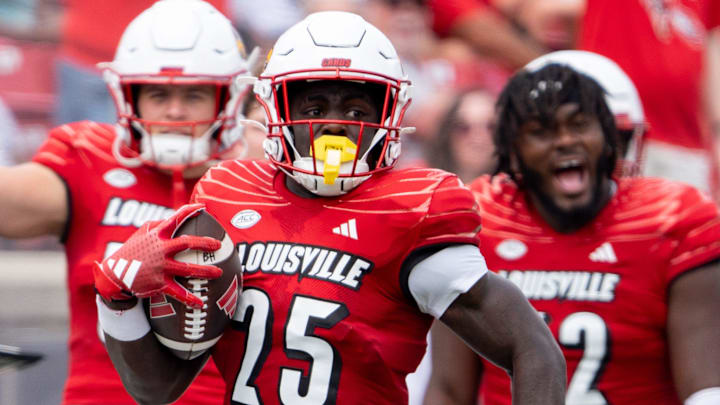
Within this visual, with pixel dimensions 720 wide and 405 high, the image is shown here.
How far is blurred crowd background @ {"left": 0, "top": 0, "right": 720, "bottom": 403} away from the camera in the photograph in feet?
14.9

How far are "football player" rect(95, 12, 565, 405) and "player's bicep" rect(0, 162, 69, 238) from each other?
879 millimetres

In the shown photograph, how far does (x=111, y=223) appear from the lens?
11.0 feet

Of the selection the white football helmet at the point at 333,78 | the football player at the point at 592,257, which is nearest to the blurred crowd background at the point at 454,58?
the football player at the point at 592,257

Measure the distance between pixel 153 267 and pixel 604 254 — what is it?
1516 mm

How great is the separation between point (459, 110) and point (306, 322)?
3407 mm

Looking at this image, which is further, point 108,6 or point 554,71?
point 108,6

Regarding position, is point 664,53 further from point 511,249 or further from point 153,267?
point 153,267

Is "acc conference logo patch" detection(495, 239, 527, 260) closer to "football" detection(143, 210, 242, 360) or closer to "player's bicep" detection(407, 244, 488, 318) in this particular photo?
"player's bicep" detection(407, 244, 488, 318)

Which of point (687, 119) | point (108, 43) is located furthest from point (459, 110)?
point (108, 43)

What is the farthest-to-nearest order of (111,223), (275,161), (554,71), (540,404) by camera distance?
(554,71)
(111,223)
(275,161)
(540,404)

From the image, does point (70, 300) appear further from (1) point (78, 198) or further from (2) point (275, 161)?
(2) point (275, 161)

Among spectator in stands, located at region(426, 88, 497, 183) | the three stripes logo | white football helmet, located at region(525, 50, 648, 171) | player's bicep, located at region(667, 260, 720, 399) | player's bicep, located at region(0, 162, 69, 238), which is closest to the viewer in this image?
the three stripes logo

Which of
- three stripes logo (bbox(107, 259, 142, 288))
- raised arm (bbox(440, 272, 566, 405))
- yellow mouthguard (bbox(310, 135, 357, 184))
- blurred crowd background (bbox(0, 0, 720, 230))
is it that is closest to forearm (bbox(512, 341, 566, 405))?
raised arm (bbox(440, 272, 566, 405))

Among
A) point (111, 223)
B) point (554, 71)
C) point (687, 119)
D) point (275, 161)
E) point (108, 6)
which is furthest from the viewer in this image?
point (108, 6)
